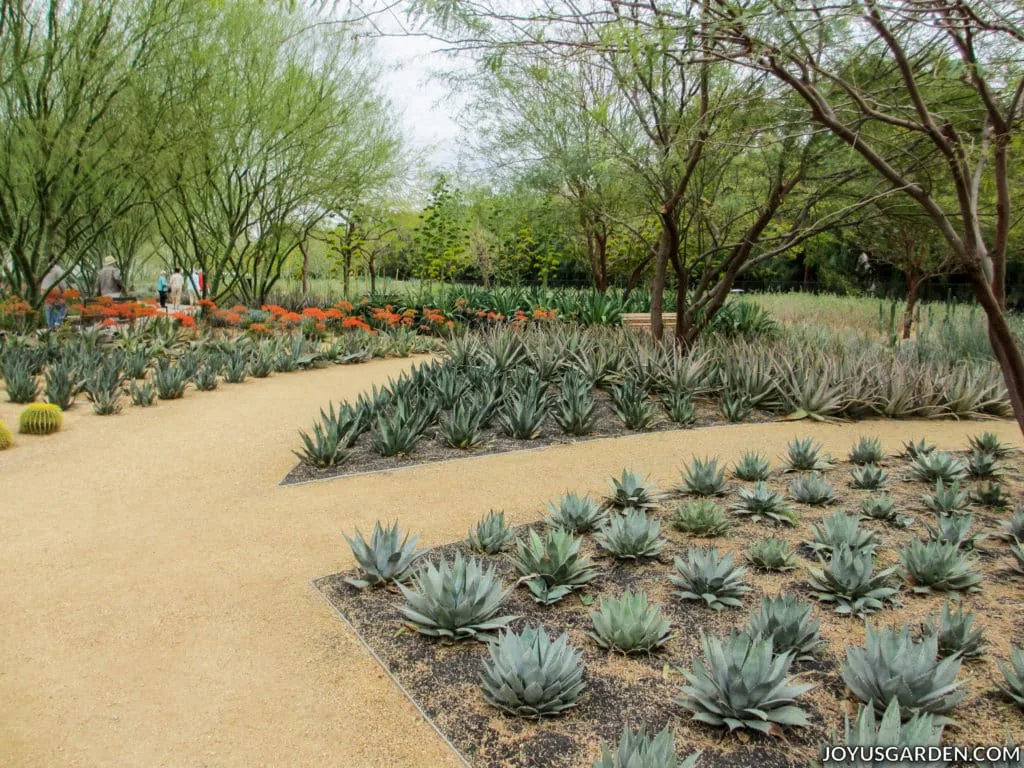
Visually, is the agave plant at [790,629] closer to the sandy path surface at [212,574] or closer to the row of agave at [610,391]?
the sandy path surface at [212,574]

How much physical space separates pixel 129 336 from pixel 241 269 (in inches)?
294

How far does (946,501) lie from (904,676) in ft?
7.34

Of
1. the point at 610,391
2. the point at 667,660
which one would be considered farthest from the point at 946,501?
the point at 610,391

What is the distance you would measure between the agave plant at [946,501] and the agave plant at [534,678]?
2.76m

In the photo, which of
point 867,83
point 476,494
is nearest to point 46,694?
point 476,494

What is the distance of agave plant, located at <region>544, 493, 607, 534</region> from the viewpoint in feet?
13.1

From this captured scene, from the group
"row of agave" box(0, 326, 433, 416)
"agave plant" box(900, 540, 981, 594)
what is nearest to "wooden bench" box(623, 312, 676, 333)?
"row of agave" box(0, 326, 433, 416)

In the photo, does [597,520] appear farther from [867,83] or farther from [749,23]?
[867,83]

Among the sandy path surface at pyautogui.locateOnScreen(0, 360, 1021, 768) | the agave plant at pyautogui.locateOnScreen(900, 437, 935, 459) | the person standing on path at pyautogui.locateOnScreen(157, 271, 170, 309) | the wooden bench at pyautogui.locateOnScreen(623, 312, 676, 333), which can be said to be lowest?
the sandy path surface at pyautogui.locateOnScreen(0, 360, 1021, 768)

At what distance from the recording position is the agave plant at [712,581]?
3.10 metres

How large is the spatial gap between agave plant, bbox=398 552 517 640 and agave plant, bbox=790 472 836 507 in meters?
2.35

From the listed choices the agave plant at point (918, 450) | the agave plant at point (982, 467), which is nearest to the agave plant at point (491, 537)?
the agave plant at point (918, 450)

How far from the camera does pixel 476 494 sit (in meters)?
4.93

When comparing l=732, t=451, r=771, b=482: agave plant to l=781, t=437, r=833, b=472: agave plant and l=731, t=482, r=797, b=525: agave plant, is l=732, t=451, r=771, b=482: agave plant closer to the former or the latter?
l=781, t=437, r=833, b=472: agave plant
